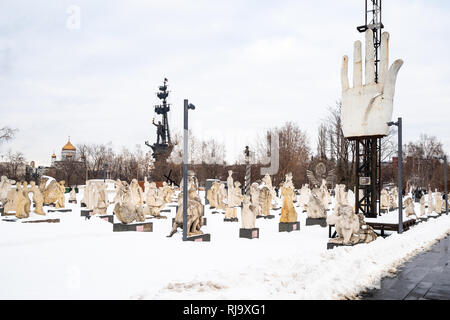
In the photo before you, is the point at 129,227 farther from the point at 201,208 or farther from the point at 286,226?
the point at 286,226

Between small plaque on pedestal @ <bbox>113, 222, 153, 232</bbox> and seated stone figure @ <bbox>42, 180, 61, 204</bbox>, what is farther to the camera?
seated stone figure @ <bbox>42, 180, 61, 204</bbox>

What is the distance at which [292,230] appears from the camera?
15.3 meters

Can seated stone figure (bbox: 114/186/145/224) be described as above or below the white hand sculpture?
below

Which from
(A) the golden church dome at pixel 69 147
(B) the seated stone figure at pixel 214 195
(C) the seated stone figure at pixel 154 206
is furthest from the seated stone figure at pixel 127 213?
(A) the golden church dome at pixel 69 147

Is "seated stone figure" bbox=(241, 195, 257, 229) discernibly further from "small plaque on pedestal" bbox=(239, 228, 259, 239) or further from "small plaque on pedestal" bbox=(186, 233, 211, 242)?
"small plaque on pedestal" bbox=(186, 233, 211, 242)

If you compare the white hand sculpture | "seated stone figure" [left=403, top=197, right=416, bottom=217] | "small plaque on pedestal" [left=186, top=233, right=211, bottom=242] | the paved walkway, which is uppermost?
the white hand sculpture

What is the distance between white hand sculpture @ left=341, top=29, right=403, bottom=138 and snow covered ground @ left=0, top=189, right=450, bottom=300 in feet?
16.1

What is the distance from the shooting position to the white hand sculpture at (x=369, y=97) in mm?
16000

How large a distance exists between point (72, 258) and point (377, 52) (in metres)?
14.5

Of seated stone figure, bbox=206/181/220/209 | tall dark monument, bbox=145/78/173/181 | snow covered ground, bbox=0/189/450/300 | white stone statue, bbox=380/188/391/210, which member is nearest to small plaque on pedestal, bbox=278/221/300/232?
snow covered ground, bbox=0/189/450/300

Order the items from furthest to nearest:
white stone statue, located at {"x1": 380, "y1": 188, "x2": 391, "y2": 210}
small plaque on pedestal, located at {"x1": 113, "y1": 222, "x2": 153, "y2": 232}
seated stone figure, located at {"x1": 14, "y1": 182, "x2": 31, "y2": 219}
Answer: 1. white stone statue, located at {"x1": 380, "y1": 188, "x2": 391, "y2": 210}
2. seated stone figure, located at {"x1": 14, "y1": 182, "x2": 31, "y2": 219}
3. small plaque on pedestal, located at {"x1": 113, "y1": 222, "x2": 153, "y2": 232}

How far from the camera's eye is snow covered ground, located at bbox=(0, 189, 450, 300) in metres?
6.24

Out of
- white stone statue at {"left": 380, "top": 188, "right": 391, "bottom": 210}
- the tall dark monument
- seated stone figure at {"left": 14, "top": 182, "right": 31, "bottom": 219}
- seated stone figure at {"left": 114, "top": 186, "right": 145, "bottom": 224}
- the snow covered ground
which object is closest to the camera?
the snow covered ground

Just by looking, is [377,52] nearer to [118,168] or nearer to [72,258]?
[72,258]
